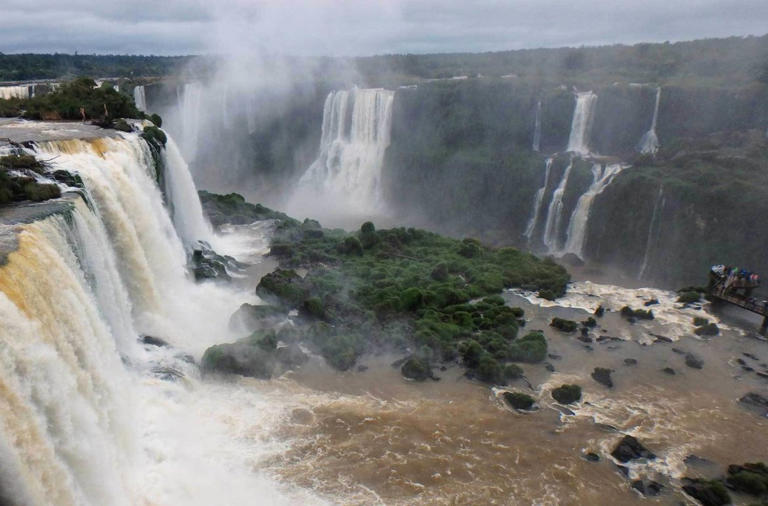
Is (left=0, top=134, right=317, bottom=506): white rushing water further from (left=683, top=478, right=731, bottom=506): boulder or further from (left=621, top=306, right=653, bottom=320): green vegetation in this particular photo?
(left=621, top=306, right=653, bottom=320): green vegetation

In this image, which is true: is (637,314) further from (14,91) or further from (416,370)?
(14,91)

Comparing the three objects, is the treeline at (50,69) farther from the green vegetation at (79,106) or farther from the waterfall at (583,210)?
the waterfall at (583,210)

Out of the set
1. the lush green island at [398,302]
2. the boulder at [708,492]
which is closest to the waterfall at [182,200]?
the lush green island at [398,302]

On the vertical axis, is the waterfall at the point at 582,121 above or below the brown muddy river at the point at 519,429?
above

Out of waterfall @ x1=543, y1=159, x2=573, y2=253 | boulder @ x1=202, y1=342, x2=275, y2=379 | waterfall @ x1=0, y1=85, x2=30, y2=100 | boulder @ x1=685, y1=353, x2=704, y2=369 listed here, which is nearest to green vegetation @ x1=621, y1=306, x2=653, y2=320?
boulder @ x1=685, y1=353, x2=704, y2=369

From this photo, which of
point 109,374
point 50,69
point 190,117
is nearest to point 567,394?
point 109,374

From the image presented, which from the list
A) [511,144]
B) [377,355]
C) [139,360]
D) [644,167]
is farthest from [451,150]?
[139,360]
